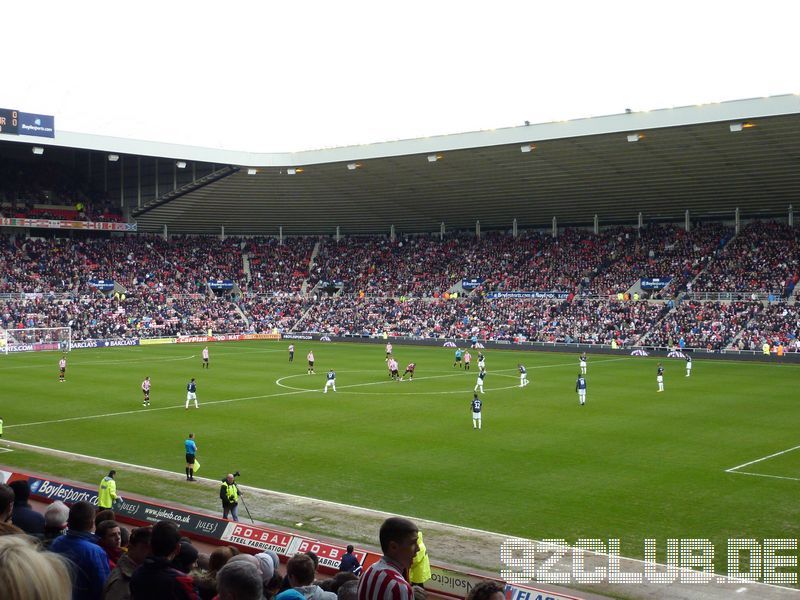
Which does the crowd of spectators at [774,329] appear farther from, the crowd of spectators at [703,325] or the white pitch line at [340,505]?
the white pitch line at [340,505]

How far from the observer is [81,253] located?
82312 millimetres

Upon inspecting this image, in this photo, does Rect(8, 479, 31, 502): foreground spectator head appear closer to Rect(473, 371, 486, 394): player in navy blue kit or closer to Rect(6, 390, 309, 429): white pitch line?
Rect(6, 390, 309, 429): white pitch line

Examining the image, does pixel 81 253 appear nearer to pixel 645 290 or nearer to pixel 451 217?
pixel 451 217

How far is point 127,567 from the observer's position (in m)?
6.16

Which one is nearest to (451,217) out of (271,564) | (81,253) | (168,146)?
(168,146)

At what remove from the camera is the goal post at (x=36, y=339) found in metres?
64.1

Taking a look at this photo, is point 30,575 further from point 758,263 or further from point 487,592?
point 758,263

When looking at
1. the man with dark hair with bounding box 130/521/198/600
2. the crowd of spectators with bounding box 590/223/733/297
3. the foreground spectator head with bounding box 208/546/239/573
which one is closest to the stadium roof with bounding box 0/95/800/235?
the crowd of spectators with bounding box 590/223/733/297

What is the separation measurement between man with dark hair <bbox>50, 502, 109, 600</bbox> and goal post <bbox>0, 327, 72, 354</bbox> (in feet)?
207

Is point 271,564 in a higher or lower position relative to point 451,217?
lower

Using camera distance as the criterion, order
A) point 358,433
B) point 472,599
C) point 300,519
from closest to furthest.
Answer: point 472,599
point 300,519
point 358,433

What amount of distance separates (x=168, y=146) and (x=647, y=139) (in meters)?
40.6

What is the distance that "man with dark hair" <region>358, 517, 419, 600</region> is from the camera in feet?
16.5

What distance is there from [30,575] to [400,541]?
2.78m
